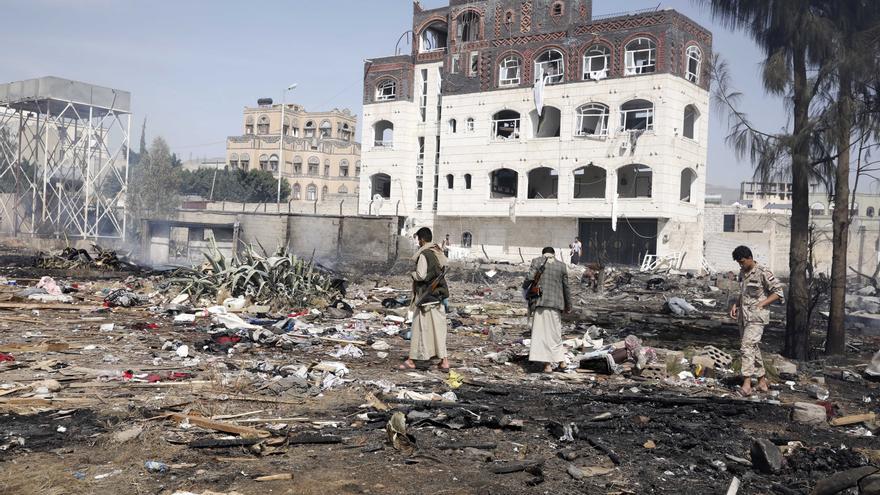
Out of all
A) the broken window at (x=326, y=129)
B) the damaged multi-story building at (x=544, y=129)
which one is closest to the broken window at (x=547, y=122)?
the damaged multi-story building at (x=544, y=129)

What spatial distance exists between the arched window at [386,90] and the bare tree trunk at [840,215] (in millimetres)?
38039

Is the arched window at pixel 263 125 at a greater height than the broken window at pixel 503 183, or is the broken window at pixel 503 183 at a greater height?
the arched window at pixel 263 125

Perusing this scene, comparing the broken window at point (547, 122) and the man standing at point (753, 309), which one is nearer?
the man standing at point (753, 309)

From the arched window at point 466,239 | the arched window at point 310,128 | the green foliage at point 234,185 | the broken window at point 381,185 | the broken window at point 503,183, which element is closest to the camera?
the broken window at point 503,183

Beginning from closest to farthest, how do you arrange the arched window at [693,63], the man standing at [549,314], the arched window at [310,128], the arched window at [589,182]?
the man standing at [549,314], the arched window at [693,63], the arched window at [589,182], the arched window at [310,128]

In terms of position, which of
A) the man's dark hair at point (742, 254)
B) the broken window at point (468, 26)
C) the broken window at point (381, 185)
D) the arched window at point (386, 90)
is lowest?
the man's dark hair at point (742, 254)

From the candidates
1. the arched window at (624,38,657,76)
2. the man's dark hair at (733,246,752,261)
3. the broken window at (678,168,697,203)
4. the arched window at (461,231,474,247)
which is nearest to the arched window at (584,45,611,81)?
the arched window at (624,38,657,76)

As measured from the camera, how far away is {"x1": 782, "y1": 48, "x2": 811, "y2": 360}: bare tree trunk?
10.3 m

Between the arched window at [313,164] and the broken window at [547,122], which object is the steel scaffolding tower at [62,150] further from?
the arched window at [313,164]

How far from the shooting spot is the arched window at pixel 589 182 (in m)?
40.0

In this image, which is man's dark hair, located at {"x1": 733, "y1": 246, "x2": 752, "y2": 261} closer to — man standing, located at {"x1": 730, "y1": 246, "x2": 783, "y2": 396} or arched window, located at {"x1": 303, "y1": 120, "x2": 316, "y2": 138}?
man standing, located at {"x1": 730, "y1": 246, "x2": 783, "y2": 396}

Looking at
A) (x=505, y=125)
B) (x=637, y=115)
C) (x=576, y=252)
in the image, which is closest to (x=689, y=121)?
(x=637, y=115)

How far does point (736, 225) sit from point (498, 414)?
4285 centimetres

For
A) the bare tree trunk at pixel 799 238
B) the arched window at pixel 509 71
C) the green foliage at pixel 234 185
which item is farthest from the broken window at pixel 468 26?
the bare tree trunk at pixel 799 238
